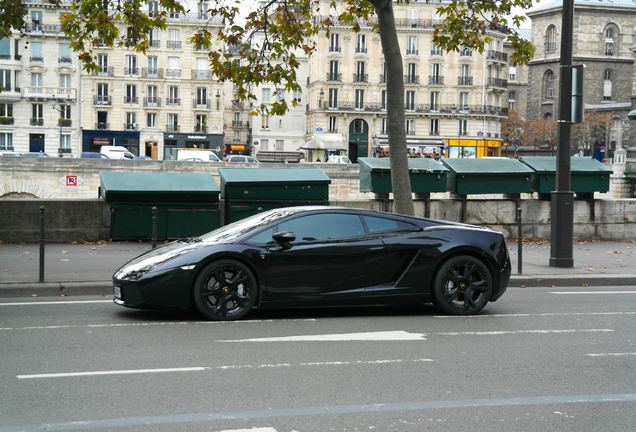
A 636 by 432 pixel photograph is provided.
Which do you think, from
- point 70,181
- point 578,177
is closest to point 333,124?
point 70,181

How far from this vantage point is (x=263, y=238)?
11031 mm

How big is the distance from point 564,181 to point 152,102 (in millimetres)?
73621

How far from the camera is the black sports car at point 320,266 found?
1070 centimetres

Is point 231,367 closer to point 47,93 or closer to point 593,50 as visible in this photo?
point 47,93

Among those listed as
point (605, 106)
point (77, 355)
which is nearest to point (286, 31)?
point (77, 355)

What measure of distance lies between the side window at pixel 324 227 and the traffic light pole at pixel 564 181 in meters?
6.85

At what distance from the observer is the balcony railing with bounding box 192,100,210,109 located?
291 feet

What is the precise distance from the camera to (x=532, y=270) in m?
16.6

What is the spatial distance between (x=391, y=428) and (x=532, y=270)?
430 inches

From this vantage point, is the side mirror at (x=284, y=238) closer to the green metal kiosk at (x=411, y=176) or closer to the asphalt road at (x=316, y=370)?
the asphalt road at (x=316, y=370)

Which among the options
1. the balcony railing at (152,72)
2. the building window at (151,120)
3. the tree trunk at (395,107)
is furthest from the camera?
the building window at (151,120)

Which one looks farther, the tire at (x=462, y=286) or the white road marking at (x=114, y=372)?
the tire at (x=462, y=286)

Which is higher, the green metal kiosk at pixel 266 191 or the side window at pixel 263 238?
the green metal kiosk at pixel 266 191

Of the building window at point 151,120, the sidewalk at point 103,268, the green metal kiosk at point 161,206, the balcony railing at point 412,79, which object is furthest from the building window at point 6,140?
the sidewalk at point 103,268
